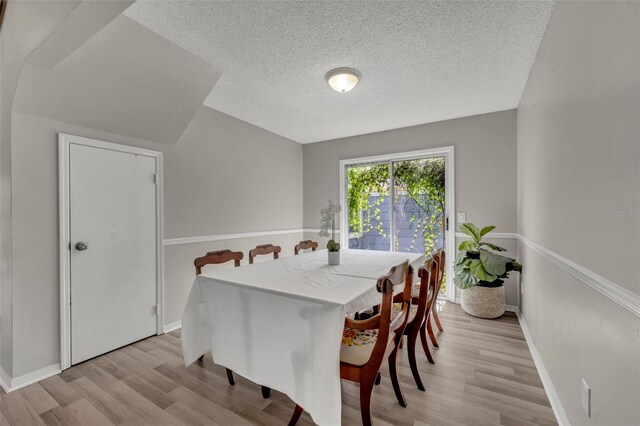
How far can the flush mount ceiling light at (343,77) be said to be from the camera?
2391 mm

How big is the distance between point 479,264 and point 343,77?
2.40 meters

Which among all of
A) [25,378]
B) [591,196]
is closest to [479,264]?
[591,196]

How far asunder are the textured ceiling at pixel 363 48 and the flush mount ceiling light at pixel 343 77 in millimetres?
57

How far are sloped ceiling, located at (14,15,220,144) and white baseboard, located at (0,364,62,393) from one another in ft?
6.30

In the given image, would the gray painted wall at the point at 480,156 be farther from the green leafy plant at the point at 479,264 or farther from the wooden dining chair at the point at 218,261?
the wooden dining chair at the point at 218,261

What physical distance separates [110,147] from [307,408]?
266 cm

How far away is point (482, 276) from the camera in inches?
117

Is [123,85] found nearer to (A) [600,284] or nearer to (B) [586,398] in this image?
(A) [600,284]

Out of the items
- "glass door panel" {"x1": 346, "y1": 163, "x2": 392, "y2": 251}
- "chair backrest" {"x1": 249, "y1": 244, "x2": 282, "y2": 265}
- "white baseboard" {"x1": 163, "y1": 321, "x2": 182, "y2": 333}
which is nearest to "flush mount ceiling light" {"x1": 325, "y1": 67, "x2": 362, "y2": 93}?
"chair backrest" {"x1": 249, "y1": 244, "x2": 282, "y2": 265}

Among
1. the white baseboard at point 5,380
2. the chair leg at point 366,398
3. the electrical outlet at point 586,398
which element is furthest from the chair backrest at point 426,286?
the white baseboard at point 5,380

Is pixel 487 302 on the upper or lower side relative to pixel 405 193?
lower

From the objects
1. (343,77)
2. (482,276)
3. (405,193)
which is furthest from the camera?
(405,193)

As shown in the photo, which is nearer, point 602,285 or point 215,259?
point 602,285

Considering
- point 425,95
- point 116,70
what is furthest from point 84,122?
point 425,95
